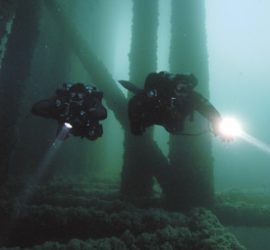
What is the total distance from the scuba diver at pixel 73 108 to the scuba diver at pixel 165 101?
0.50 m

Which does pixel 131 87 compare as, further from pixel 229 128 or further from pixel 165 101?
pixel 229 128

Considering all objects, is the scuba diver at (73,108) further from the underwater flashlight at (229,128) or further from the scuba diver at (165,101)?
the underwater flashlight at (229,128)

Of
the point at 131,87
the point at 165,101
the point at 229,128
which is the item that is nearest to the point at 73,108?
the point at 131,87

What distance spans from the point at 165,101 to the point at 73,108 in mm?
1185

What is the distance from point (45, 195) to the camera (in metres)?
6.18

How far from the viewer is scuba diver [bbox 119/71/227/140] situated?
13.0 feet

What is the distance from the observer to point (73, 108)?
398 cm

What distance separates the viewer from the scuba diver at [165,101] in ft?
13.0

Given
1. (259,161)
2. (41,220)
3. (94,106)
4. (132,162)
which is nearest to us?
(94,106)

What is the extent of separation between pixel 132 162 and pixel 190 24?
3.56 meters

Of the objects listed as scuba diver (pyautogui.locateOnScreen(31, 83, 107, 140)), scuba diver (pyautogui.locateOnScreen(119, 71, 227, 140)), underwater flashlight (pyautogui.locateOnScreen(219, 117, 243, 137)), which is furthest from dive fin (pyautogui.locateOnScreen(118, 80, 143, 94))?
underwater flashlight (pyautogui.locateOnScreen(219, 117, 243, 137))

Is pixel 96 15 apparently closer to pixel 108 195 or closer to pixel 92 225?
pixel 108 195

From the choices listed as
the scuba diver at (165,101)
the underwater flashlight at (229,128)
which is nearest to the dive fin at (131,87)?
the scuba diver at (165,101)

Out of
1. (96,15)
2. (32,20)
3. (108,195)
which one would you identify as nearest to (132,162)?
(108,195)
